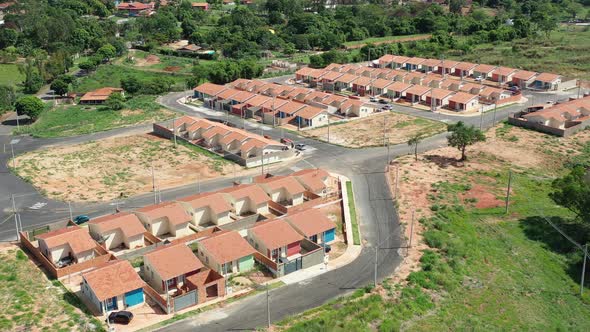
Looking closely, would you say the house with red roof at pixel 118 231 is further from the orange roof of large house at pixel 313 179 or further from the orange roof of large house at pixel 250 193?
the orange roof of large house at pixel 313 179

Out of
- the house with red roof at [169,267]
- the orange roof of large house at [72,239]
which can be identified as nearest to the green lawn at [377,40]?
the orange roof of large house at [72,239]

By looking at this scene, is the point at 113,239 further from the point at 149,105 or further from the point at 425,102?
the point at 425,102

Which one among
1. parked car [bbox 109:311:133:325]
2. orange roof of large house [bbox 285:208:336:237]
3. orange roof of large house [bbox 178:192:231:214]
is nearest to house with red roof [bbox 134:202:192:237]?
orange roof of large house [bbox 178:192:231:214]

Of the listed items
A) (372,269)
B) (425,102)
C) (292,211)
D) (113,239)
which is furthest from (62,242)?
(425,102)

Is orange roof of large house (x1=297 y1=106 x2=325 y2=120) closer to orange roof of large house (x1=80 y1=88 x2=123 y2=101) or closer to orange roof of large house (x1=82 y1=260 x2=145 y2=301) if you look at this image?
orange roof of large house (x1=80 y1=88 x2=123 y2=101)

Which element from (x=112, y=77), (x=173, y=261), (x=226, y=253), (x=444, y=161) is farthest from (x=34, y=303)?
(x=112, y=77)

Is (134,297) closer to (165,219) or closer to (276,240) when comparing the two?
(276,240)
